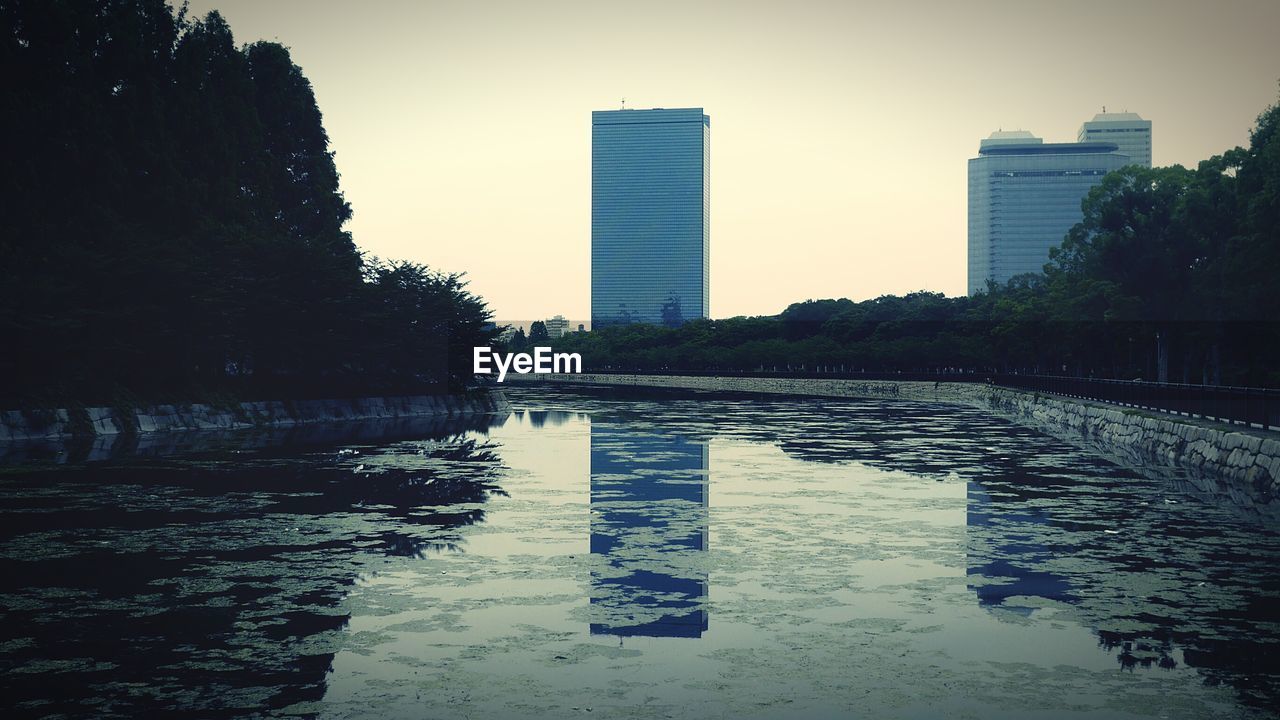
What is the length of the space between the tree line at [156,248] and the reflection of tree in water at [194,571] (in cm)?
1473

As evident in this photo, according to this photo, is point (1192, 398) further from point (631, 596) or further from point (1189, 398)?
point (631, 596)

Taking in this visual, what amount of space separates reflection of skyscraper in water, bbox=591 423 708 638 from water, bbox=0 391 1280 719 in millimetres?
72

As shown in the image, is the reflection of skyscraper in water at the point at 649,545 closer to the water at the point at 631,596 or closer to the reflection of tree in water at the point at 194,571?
the water at the point at 631,596

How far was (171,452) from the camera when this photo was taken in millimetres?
29719

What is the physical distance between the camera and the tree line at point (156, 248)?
37531mm

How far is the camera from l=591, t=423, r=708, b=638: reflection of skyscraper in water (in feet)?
34.8

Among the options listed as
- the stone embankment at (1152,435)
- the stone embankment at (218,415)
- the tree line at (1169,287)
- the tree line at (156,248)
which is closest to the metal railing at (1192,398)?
the stone embankment at (1152,435)

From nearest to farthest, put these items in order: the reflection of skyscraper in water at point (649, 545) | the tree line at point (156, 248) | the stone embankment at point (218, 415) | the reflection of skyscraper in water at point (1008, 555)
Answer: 1. the reflection of skyscraper in water at point (649, 545)
2. the reflection of skyscraper in water at point (1008, 555)
3. the stone embankment at point (218, 415)
4. the tree line at point (156, 248)

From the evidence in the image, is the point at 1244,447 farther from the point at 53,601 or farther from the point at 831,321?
the point at 831,321

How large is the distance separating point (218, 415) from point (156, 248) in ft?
21.3

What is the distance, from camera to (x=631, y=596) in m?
11.6

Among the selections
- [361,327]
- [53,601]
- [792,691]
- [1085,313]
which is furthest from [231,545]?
[1085,313]

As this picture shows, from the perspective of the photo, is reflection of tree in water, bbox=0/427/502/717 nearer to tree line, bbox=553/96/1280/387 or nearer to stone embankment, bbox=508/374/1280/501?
stone embankment, bbox=508/374/1280/501

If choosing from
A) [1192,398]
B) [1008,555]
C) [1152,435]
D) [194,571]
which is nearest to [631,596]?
[194,571]
